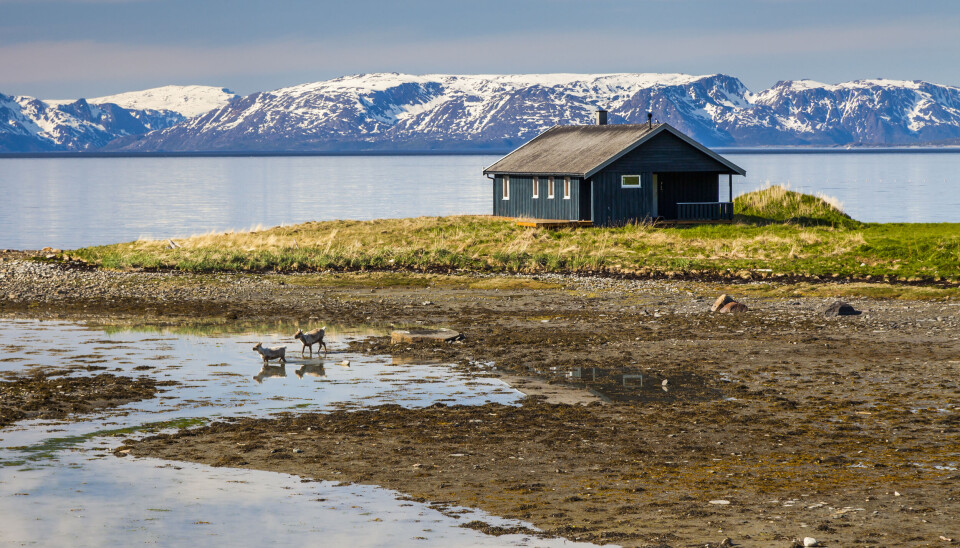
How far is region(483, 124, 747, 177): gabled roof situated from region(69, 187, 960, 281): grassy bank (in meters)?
3.71

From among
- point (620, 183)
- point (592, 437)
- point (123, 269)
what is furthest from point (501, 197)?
point (592, 437)

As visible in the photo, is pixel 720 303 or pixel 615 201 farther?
pixel 615 201

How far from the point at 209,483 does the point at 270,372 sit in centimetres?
831

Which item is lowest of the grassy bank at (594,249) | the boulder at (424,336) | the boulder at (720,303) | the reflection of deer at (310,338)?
the boulder at (424,336)

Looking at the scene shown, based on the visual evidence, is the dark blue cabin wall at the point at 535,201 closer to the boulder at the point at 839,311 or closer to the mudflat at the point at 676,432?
the mudflat at the point at 676,432

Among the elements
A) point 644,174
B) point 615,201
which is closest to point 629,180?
point 644,174

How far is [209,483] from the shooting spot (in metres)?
13.6

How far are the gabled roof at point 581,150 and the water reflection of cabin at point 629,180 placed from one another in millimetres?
62

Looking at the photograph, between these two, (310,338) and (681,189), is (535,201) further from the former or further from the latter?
(310,338)

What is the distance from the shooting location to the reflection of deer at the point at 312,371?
2139cm

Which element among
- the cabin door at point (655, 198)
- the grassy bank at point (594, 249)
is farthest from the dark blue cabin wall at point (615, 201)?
the grassy bank at point (594, 249)

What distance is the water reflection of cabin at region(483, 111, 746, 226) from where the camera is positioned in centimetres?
5275

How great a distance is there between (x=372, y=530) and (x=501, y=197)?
48.4 meters

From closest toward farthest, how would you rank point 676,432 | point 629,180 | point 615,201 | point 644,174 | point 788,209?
point 676,432 < point 615,201 < point 629,180 < point 644,174 < point 788,209
